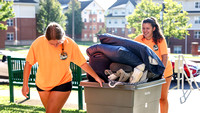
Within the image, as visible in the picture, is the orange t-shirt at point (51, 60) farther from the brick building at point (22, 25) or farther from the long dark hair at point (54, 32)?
the brick building at point (22, 25)

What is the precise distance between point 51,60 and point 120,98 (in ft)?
3.72

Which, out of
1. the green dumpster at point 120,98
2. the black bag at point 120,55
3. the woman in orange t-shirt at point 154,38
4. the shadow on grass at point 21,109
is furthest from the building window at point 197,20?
the black bag at point 120,55

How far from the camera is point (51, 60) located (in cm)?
433

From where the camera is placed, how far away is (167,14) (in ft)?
161

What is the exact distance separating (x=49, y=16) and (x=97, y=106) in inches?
2493

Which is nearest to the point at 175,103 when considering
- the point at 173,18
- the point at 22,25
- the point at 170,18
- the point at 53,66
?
the point at 53,66

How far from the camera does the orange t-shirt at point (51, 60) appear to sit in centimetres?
433

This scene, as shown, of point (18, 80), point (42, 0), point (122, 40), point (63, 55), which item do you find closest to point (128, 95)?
point (122, 40)

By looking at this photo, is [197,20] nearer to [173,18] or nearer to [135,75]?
[173,18]

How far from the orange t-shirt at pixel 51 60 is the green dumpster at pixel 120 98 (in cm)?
58

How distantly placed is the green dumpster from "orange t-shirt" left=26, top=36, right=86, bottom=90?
58 centimetres

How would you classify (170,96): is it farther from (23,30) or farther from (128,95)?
(23,30)

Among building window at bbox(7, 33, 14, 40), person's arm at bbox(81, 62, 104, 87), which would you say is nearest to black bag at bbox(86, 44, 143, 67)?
person's arm at bbox(81, 62, 104, 87)

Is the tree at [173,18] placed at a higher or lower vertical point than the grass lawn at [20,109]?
higher
